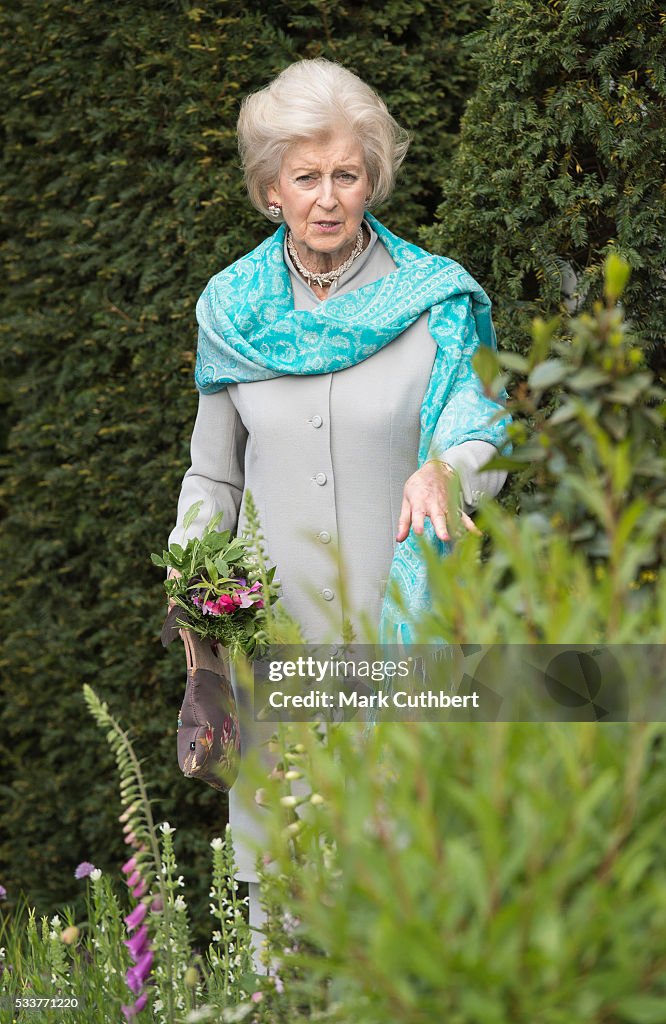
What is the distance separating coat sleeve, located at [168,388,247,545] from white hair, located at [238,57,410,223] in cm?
48

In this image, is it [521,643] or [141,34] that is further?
[141,34]

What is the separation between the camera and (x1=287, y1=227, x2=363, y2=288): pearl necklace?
268cm

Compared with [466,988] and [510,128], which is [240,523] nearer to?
[510,128]

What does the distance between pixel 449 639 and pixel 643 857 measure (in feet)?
0.83

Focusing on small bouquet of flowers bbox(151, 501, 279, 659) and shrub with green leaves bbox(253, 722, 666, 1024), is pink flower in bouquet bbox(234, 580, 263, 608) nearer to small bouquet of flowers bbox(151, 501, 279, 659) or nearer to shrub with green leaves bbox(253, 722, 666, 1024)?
small bouquet of flowers bbox(151, 501, 279, 659)

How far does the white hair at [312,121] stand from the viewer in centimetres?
252

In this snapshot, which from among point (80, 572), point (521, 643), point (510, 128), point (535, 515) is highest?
point (510, 128)

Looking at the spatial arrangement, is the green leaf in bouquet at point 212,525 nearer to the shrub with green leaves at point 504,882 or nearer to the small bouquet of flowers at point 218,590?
the small bouquet of flowers at point 218,590

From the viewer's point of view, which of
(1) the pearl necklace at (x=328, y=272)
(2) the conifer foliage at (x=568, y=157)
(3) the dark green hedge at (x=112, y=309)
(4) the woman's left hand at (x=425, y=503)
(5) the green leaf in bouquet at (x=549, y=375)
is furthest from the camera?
(3) the dark green hedge at (x=112, y=309)

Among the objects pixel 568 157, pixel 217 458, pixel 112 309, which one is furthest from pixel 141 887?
pixel 112 309

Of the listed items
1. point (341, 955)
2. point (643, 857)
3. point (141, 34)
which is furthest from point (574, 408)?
point (141, 34)

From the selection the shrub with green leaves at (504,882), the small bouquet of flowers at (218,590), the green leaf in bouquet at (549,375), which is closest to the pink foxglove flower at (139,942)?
the small bouquet of flowers at (218,590)

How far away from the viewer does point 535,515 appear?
3.94 feet

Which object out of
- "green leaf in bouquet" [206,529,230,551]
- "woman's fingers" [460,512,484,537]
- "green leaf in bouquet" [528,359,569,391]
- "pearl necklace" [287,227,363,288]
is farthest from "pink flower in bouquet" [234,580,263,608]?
"green leaf in bouquet" [528,359,569,391]
